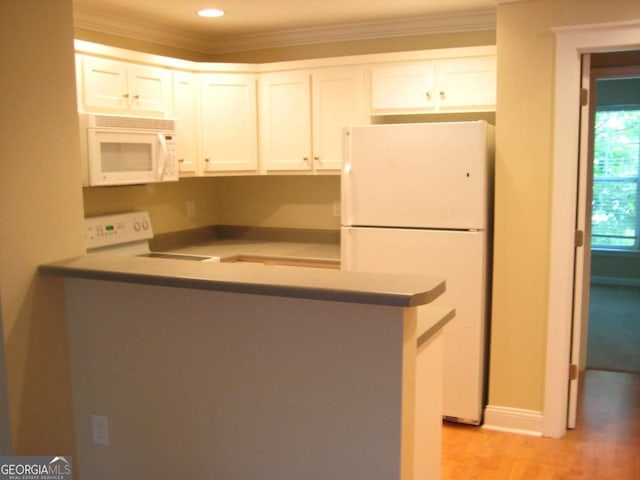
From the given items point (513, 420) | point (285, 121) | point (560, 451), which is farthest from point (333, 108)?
point (560, 451)

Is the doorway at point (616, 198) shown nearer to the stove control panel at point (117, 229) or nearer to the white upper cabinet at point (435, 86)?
the white upper cabinet at point (435, 86)

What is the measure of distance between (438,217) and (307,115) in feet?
4.02

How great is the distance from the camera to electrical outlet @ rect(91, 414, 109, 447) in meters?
2.43

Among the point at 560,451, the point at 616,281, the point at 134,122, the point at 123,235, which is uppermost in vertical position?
the point at 134,122

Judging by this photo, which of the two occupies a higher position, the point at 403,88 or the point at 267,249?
the point at 403,88

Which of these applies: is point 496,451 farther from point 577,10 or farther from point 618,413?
Answer: point 577,10

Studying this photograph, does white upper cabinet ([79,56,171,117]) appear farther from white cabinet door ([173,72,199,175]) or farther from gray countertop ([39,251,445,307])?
gray countertop ([39,251,445,307])

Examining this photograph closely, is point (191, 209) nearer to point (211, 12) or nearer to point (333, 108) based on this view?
point (333, 108)

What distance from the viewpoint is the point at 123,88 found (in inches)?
146

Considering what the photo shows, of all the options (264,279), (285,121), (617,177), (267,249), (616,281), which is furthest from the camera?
(616,281)

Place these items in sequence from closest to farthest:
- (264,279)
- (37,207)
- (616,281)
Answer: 1. (264,279)
2. (37,207)
3. (616,281)

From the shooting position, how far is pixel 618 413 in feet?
12.5

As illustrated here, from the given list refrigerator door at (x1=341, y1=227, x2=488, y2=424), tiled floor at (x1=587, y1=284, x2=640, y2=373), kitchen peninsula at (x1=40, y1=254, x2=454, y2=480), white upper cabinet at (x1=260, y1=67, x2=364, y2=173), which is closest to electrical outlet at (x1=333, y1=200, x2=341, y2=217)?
white upper cabinet at (x1=260, y1=67, x2=364, y2=173)

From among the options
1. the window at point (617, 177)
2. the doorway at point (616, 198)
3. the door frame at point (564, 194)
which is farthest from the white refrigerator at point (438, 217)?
the window at point (617, 177)
